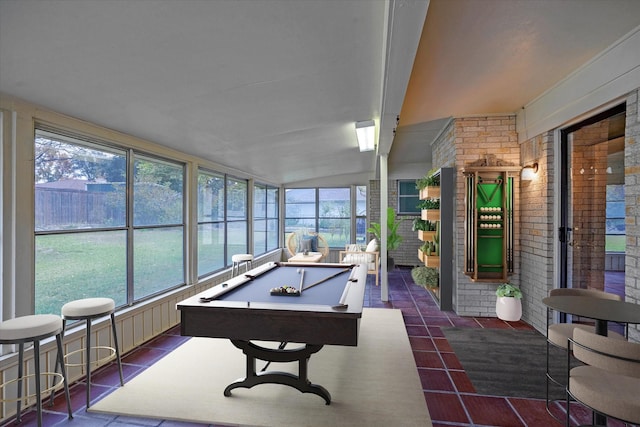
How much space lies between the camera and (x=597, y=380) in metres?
1.84

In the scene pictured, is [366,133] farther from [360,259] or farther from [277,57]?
[360,259]

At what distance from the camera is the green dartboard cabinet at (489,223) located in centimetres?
427

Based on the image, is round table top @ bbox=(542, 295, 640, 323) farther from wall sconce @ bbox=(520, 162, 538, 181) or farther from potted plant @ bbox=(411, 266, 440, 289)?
potted plant @ bbox=(411, 266, 440, 289)

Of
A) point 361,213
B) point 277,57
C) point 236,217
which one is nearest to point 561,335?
point 277,57

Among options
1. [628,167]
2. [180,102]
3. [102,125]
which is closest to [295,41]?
[180,102]

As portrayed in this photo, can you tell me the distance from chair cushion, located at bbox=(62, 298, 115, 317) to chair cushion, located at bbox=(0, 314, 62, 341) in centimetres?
21

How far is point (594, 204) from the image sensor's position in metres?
3.21

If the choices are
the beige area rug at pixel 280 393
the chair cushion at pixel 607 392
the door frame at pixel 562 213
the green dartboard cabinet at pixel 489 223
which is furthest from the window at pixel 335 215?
the chair cushion at pixel 607 392

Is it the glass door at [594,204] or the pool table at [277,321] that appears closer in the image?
the pool table at [277,321]

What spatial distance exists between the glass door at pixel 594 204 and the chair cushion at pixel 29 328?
4227 mm

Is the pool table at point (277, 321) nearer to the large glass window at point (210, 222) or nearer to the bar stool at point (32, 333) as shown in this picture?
the bar stool at point (32, 333)

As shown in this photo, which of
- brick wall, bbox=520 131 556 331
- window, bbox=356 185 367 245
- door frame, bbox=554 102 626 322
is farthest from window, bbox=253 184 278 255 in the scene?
door frame, bbox=554 102 626 322

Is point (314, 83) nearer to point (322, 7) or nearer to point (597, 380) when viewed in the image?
point (322, 7)

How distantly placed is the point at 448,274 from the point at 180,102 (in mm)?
3978
